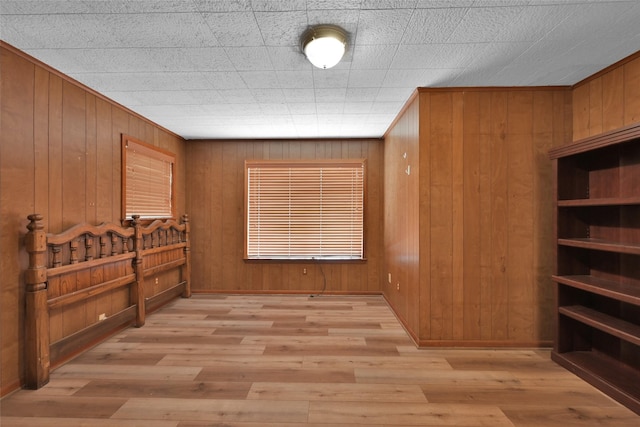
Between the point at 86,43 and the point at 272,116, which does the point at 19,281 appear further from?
the point at 272,116

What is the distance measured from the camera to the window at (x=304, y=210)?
4.71m

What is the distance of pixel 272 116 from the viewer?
3615mm

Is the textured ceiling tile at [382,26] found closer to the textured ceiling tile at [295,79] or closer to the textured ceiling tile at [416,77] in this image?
the textured ceiling tile at [416,77]

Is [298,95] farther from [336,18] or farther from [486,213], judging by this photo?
[486,213]

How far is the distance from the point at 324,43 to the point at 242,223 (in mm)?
3348

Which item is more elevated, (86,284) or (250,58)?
(250,58)

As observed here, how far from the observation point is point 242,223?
4762 mm

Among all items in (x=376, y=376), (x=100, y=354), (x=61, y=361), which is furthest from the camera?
(x=100, y=354)

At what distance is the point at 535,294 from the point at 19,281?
4343 mm

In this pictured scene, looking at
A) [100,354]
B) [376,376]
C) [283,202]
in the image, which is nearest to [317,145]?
[283,202]

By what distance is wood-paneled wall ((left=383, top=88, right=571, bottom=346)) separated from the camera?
9.31 ft

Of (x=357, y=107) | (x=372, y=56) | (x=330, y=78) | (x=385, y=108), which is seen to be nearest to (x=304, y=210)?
(x=357, y=107)

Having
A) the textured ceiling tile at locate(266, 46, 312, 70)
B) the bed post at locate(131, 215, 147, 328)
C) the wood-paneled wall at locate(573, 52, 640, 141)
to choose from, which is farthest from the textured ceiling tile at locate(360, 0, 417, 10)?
the bed post at locate(131, 215, 147, 328)

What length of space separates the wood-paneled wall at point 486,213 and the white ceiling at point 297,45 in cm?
24
